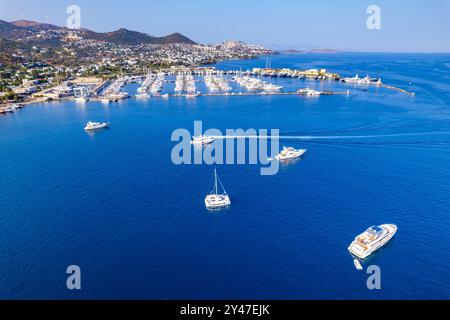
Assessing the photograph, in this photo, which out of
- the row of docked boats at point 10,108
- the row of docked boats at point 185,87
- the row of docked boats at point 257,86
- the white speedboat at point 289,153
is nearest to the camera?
the white speedboat at point 289,153

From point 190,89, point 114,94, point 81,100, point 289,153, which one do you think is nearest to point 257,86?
point 190,89

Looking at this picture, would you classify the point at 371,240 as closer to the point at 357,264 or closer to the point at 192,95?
the point at 357,264

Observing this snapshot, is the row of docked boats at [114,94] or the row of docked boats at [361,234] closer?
the row of docked boats at [361,234]

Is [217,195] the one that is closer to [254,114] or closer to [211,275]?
[211,275]

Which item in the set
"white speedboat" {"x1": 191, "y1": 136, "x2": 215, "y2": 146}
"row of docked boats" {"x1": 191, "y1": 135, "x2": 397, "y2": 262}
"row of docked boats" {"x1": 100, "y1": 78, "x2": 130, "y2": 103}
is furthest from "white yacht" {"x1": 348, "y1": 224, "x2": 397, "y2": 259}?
"row of docked boats" {"x1": 100, "y1": 78, "x2": 130, "y2": 103}

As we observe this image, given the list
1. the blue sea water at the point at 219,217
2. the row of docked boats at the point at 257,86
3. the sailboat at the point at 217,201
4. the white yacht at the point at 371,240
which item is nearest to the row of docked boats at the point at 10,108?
the blue sea water at the point at 219,217

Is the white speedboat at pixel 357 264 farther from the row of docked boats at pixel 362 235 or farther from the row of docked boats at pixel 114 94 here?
the row of docked boats at pixel 114 94
